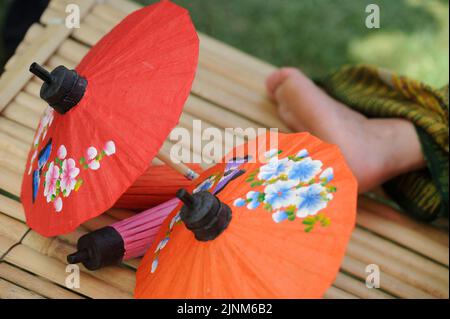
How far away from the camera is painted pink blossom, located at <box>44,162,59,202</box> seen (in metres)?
0.87

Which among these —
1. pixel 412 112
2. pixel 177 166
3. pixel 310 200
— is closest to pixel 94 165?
pixel 177 166

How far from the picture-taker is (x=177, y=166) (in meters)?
0.96

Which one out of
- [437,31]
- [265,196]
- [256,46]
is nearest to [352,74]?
[256,46]

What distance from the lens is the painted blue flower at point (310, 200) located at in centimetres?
75

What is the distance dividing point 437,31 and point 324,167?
1107mm

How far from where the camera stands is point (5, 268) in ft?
3.13

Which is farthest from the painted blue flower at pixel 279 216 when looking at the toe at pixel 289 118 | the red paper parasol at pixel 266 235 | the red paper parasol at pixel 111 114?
the toe at pixel 289 118

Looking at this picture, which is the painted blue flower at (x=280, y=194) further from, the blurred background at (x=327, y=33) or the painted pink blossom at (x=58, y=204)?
the blurred background at (x=327, y=33)

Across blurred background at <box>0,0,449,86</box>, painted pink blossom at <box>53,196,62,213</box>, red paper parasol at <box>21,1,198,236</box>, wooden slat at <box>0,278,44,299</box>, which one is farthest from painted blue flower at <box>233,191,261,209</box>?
blurred background at <box>0,0,449,86</box>

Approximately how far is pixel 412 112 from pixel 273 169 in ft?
1.73

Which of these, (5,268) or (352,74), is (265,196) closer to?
(5,268)

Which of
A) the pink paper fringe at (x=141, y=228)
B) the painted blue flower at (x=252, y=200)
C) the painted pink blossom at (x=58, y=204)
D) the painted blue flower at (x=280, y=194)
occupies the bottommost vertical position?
the pink paper fringe at (x=141, y=228)

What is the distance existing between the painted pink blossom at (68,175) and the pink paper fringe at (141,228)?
0.12m

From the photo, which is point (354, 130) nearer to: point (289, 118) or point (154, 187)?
point (289, 118)
